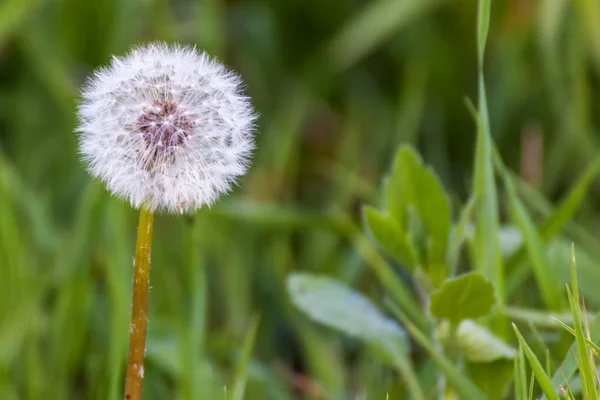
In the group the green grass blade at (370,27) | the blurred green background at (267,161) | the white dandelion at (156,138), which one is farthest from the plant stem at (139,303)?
the green grass blade at (370,27)

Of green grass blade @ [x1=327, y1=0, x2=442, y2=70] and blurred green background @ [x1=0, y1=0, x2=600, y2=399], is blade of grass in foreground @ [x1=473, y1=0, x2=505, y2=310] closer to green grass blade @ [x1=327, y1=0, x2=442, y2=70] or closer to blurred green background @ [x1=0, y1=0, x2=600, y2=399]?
blurred green background @ [x1=0, y1=0, x2=600, y2=399]

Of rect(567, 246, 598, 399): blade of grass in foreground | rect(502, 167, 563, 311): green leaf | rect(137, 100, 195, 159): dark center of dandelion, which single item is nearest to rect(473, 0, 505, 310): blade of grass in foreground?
rect(502, 167, 563, 311): green leaf

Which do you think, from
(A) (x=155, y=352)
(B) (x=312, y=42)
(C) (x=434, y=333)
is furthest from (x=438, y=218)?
(B) (x=312, y=42)

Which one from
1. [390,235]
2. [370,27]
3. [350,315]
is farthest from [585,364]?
[370,27]

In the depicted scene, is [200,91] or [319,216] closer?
[200,91]

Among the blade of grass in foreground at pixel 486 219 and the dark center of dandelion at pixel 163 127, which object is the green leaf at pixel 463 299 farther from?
the dark center of dandelion at pixel 163 127

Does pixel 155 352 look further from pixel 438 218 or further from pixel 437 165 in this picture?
pixel 437 165

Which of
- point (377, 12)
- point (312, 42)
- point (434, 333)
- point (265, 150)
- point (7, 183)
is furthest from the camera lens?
point (312, 42)
